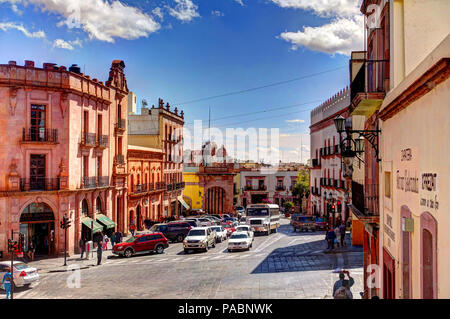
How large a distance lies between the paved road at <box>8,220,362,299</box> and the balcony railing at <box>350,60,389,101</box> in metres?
7.02

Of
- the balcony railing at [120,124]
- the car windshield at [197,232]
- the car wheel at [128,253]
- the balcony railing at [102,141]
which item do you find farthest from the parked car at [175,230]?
the balcony railing at [120,124]

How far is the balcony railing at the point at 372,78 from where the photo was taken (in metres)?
11.4

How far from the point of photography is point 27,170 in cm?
2778

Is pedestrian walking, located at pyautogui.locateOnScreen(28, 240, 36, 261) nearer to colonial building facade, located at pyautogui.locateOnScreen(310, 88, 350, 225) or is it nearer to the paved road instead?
the paved road

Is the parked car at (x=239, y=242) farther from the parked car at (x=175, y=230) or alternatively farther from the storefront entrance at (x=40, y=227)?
the storefront entrance at (x=40, y=227)

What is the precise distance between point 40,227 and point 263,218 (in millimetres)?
19234

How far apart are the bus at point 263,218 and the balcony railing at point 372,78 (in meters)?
25.1

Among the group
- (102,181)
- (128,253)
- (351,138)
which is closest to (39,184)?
(102,181)

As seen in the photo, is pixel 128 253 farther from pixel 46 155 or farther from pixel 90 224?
pixel 46 155

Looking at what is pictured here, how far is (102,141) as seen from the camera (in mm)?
34375

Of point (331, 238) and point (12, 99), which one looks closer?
point (331, 238)

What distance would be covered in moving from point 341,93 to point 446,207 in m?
41.2
